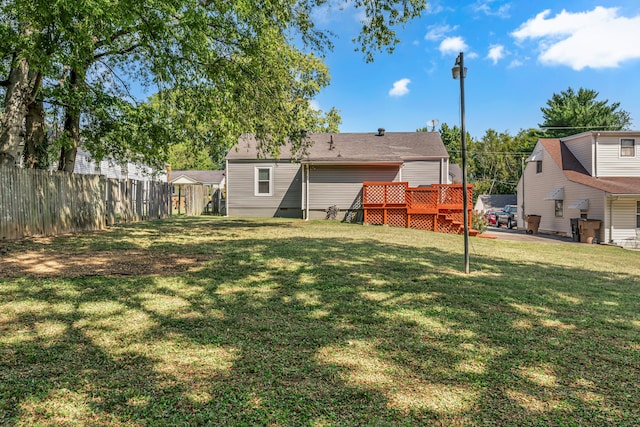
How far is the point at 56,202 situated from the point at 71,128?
2.28 metres

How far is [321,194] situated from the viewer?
1727 centimetres

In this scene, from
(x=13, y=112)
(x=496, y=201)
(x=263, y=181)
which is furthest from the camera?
(x=496, y=201)

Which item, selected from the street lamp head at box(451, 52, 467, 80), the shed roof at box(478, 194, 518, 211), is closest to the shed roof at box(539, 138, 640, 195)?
the street lamp head at box(451, 52, 467, 80)

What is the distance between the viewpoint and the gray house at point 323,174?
17000mm

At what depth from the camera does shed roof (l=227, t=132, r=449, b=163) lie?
59.1 ft

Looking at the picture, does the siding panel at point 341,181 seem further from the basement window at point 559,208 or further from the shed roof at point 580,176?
the basement window at point 559,208

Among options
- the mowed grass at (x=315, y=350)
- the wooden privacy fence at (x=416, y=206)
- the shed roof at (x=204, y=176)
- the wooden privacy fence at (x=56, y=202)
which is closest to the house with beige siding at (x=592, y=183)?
the wooden privacy fence at (x=416, y=206)

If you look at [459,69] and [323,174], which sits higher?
[459,69]

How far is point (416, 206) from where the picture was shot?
14.2 m

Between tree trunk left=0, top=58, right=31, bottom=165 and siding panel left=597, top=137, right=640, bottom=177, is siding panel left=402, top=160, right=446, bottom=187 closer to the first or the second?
siding panel left=597, top=137, right=640, bottom=177

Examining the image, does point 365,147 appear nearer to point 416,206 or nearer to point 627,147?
point 416,206

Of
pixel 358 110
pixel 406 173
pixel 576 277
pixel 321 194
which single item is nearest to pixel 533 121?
pixel 358 110

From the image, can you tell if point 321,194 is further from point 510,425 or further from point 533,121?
point 533,121

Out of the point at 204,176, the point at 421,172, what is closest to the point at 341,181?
the point at 421,172
